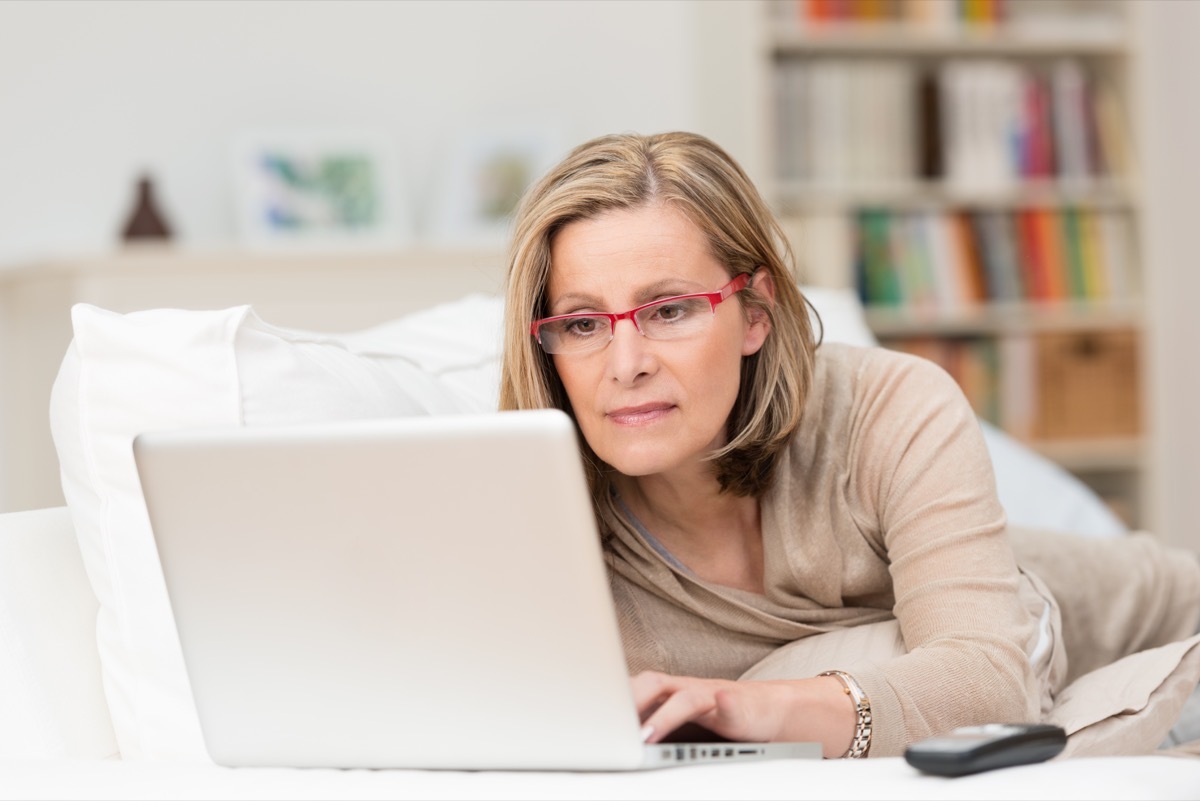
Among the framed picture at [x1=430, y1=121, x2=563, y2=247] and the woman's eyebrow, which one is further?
the framed picture at [x1=430, y1=121, x2=563, y2=247]

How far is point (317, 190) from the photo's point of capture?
2.96 m

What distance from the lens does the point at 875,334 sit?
133 inches

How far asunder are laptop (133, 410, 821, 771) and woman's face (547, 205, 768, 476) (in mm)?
341

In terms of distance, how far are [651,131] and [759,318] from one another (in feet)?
6.71

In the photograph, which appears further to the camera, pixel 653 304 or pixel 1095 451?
pixel 1095 451

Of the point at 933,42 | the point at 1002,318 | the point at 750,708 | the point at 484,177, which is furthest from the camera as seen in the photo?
the point at 1002,318

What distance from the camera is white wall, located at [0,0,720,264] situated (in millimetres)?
2859

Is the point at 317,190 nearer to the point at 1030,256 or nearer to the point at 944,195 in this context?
the point at 944,195

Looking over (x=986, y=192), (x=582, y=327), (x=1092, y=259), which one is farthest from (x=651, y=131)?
(x=582, y=327)

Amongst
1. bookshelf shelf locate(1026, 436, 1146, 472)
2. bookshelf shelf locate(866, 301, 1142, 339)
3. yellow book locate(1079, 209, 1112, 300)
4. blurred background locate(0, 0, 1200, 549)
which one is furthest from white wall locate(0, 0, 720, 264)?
bookshelf shelf locate(1026, 436, 1146, 472)

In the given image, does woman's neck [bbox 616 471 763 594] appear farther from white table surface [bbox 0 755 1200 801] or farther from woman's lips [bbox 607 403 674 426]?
white table surface [bbox 0 755 1200 801]

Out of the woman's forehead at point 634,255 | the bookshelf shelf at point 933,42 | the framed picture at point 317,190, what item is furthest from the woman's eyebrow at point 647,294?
the bookshelf shelf at point 933,42

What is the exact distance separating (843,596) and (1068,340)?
2251 millimetres

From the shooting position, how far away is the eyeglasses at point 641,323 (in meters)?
1.19
